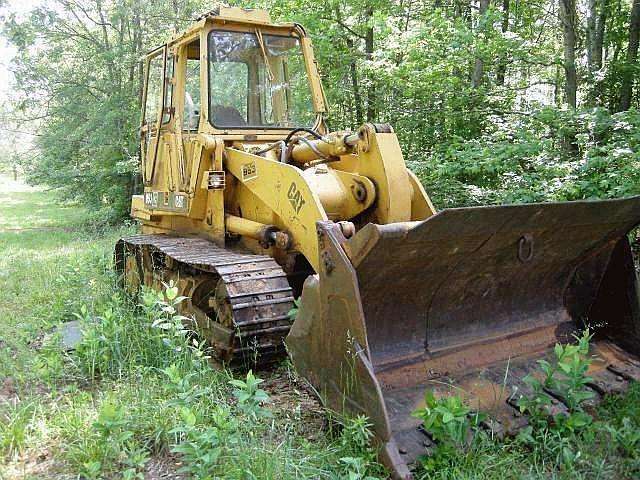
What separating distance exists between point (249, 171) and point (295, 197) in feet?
2.36

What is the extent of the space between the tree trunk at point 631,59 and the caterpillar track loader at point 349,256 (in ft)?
21.4

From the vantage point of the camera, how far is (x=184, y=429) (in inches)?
116

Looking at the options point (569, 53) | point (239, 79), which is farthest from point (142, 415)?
point (569, 53)

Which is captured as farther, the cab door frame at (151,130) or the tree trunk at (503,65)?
the tree trunk at (503,65)

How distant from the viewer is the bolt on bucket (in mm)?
3047

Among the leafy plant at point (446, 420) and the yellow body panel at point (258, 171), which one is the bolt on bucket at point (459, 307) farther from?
the yellow body panel at point (258, 171)

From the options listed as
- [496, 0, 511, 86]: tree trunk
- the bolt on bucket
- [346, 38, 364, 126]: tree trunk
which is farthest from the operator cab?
[346, 38, 364, 126]: tree trunk

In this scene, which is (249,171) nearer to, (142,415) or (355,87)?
(142,415)

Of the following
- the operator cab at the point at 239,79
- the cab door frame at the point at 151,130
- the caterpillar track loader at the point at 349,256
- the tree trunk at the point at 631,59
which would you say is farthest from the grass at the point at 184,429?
the tree trunk at the point at 631,59

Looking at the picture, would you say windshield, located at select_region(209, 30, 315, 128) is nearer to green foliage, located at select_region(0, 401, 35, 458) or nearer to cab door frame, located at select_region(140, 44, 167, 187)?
cab door frame, located at select_region(140, 44, 167, 187)

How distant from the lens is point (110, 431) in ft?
10.3

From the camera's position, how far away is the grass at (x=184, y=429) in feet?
9.52

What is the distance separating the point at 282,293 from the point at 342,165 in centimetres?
123

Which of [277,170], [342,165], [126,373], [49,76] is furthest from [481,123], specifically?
[49,76]
